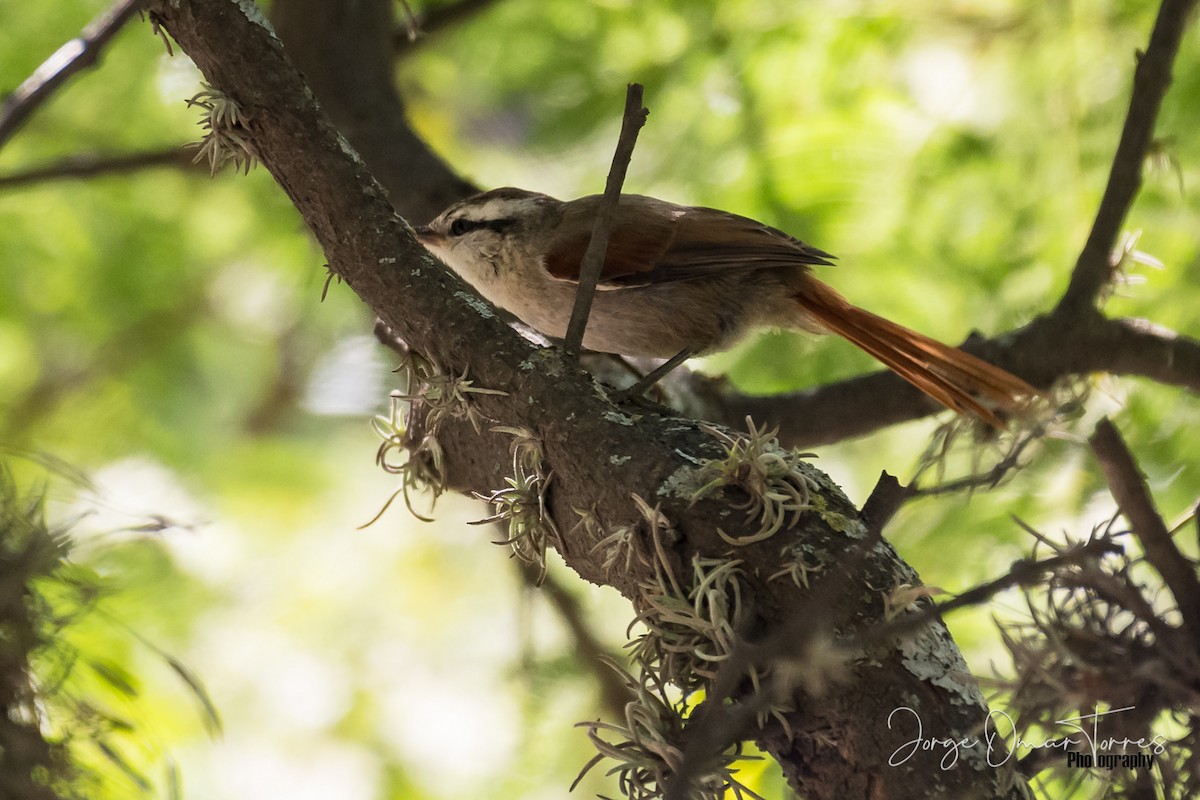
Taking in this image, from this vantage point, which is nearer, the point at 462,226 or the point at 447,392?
the point at 447,392

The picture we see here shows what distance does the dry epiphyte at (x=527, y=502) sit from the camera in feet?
5.89

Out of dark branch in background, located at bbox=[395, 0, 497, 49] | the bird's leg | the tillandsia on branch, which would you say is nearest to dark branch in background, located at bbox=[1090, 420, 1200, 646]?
the tillandsia on branch

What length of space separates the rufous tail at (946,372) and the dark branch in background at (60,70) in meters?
1.89

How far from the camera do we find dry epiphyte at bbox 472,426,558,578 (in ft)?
5.89

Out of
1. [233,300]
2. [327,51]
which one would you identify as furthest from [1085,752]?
[233,300]

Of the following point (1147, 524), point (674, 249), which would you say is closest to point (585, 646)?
point (674, 249)

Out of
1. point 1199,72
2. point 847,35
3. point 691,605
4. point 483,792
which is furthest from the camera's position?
point 483,792

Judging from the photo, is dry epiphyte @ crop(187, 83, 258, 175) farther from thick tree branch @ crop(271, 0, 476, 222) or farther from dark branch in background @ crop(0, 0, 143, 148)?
thick tree branch @ crop(271, 0, 476, 222)

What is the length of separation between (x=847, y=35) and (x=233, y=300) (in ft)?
10.6

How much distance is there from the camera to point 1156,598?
148cm

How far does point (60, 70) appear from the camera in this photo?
7.10 ft

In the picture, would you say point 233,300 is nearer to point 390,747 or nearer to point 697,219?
point 390,747

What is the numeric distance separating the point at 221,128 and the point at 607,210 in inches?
28.3

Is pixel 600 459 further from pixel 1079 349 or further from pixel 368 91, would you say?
pixel 368 91
